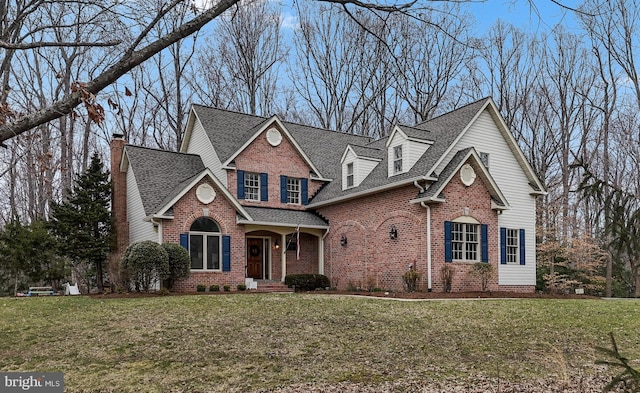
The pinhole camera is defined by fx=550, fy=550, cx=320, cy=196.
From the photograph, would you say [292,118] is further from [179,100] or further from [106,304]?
[106,304]

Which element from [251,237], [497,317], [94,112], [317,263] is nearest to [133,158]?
[251,237]

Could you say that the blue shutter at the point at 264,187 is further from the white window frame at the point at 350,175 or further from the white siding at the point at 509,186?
the white siding at the point at 509,186

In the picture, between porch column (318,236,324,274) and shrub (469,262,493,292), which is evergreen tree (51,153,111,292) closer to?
porch column (318,236,324,274)

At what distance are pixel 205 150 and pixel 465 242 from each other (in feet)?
38.5

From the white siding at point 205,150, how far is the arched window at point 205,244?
9.91 feet

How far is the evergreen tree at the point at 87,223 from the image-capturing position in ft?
69.2

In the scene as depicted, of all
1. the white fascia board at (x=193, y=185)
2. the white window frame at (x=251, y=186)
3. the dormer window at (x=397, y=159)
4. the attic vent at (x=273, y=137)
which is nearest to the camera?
the white fascia board at (x=193, y=185)

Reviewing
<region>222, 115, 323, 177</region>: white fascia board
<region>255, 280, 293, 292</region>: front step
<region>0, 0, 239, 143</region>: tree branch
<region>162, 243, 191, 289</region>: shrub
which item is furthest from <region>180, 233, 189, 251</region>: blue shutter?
<region>0, 0, 239, 143</region>: tree branch

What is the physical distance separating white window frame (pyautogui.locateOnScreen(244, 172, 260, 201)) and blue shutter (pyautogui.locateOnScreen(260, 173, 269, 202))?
0.16 metres

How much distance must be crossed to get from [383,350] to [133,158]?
16.0 meters

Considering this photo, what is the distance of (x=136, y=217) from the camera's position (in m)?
21.3

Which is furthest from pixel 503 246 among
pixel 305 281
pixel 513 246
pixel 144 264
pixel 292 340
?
pixel 292 340

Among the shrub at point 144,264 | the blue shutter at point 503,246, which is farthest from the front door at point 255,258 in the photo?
the blue shutter at point 503,246

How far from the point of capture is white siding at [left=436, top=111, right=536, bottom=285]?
68.5 feet
